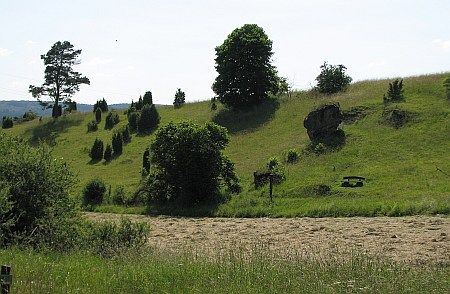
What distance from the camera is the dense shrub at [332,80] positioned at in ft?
170

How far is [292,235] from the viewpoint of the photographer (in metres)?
21.9

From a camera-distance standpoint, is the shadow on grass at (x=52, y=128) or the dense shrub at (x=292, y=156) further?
the shadow on grass at (x=52, y=128)

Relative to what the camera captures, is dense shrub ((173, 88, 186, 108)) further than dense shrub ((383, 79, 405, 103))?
Yes

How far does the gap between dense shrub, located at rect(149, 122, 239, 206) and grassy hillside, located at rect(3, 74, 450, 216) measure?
181cm

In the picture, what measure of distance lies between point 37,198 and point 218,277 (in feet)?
29.6

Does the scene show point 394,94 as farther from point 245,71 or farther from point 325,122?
point 245,71

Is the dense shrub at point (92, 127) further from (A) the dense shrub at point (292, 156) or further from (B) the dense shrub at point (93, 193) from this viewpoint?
(A) the dense shrub at point (292, 156)

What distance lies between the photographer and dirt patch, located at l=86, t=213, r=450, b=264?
17.4m

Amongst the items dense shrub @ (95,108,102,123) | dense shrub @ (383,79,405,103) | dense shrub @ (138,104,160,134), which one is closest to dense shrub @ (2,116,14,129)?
dense shrub @ (95,108,102,123)

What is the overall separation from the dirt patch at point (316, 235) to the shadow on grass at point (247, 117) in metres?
21.9

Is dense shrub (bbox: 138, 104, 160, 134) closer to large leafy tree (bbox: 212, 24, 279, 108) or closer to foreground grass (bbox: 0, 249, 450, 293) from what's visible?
large leafy tree (bbox: 212, 24, 279, 108)

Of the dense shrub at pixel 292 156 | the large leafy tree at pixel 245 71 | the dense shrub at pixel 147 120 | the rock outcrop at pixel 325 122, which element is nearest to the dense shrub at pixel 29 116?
the dense shrub at pixel 147 120

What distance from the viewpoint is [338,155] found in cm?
3653

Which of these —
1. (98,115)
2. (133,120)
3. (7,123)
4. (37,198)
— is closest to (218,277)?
(37,198)
